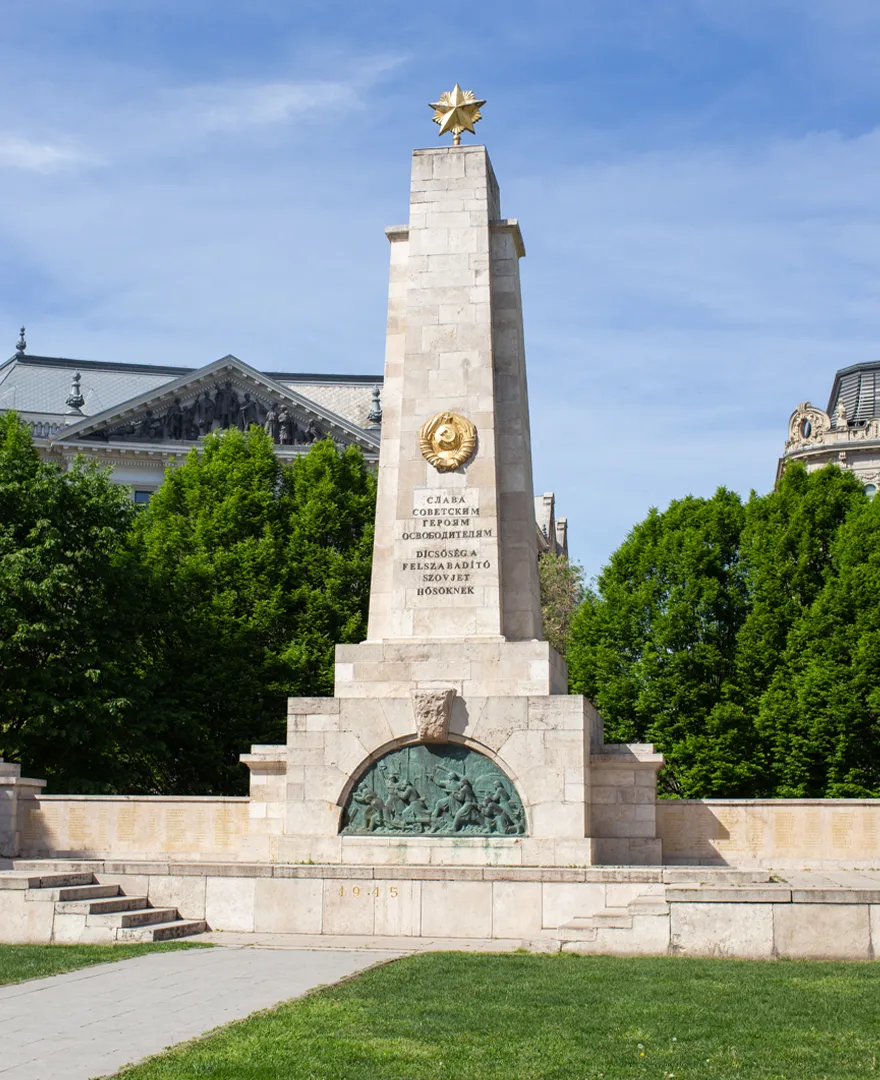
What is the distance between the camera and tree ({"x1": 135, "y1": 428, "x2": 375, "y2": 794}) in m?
37.5

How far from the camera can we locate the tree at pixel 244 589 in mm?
37469

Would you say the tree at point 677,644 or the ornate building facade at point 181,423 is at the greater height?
the ornate building facade at point 181,423

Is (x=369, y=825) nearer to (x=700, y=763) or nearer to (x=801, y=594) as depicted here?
(x=700, y=763)

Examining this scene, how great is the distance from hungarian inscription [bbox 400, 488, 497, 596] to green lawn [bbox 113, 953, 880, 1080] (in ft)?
29.7

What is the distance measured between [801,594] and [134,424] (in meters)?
34.2

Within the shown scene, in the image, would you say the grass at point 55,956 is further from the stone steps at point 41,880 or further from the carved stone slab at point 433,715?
the carved stone slab at point 433,715

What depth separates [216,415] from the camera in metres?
62.0

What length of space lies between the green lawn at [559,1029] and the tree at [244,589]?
21604 mm

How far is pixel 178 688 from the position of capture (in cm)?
3762

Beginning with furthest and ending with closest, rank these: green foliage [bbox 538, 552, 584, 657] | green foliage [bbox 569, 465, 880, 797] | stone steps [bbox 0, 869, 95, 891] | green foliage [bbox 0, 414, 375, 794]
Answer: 1. green foliage [bbox 538, 552, 584, 657]
2. green foliage [bbox 569, 465, 880, 797]
3. green foliage [bbox 0, 414, 375, 794]
4. stone steps [bbox 0, 869, 95, 891]

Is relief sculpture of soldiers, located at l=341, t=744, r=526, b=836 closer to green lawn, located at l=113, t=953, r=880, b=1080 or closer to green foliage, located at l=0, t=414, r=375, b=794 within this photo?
green lawn, located at l=113, t=953, r=880, b=1080

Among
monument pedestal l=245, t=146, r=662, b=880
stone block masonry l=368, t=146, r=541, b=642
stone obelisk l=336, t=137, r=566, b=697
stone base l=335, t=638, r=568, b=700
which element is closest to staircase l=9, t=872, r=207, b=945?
monument pedestal l=245, t=146, r=662, b=880

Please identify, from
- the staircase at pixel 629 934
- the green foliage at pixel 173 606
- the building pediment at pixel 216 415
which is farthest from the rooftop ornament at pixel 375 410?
the staircase at pixel 629 934

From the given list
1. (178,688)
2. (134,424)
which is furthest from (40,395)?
(178,688)
